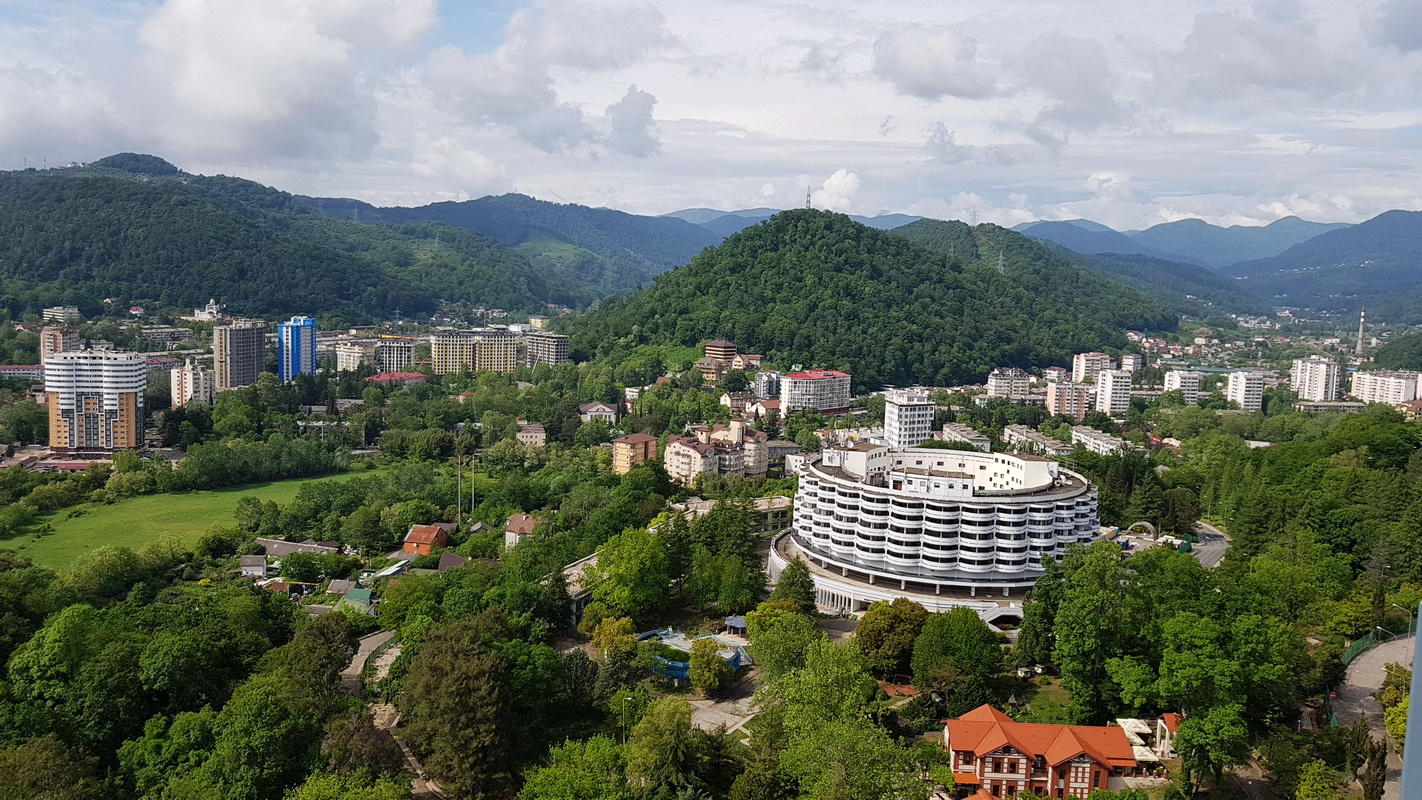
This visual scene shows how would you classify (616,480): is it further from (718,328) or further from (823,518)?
(718,328)

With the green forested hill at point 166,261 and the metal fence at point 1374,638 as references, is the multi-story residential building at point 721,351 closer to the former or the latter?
the metal fence at point 1374,638

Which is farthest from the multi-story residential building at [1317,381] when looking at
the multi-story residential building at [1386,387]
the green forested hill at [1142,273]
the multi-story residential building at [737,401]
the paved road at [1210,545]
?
the paved road at [1210,545]

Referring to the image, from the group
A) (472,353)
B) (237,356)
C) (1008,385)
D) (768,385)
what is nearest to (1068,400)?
(1008,385)

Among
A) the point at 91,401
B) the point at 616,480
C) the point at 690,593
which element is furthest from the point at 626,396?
the point at 690,593

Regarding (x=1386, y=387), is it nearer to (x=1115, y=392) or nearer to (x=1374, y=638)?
(x=1115, y=392)

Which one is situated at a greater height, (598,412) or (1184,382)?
(1184,382)
